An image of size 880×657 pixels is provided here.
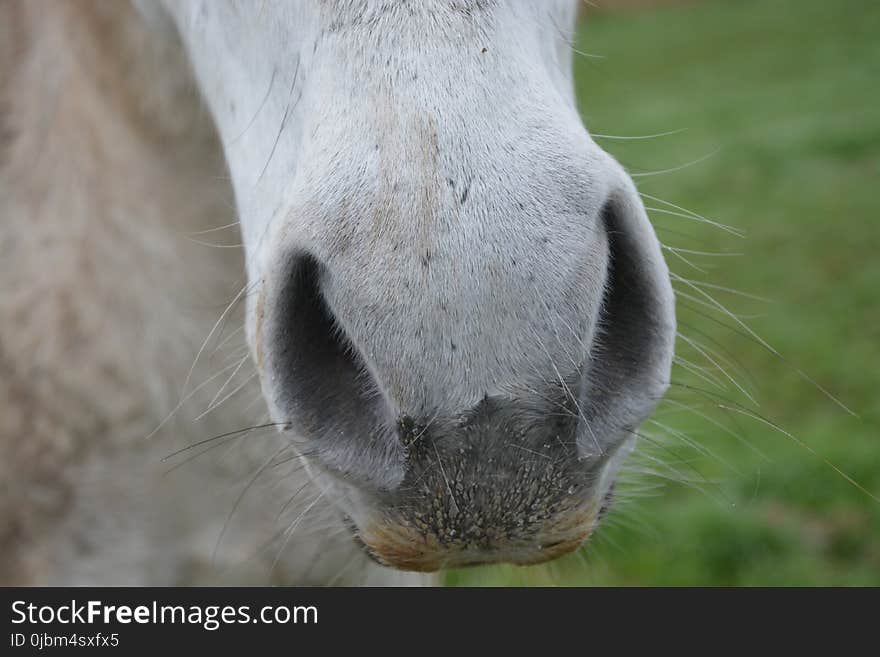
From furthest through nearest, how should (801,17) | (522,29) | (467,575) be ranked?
(801,17)
(467,575)
(522,29)

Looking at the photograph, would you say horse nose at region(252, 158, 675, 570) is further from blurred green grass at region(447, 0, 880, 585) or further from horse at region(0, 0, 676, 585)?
blurred green grass at region(447, 0, 880, 585)

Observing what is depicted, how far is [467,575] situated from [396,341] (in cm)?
182

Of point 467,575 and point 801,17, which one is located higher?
point 467,575

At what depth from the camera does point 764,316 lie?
4.76m

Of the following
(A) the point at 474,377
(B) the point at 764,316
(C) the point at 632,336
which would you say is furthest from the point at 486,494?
(B) the point at 764,316

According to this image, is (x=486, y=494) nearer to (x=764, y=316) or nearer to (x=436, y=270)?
(x=436, y=270)

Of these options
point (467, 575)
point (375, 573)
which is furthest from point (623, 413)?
point (467, 575)

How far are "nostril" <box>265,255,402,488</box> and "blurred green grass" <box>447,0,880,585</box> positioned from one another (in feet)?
1.70

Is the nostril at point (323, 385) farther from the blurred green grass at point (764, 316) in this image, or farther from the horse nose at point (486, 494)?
the blurred green grass at point (764, 316)

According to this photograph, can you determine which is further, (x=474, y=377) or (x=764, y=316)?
(x=764, y=316)

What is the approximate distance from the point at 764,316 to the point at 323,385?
416cm
